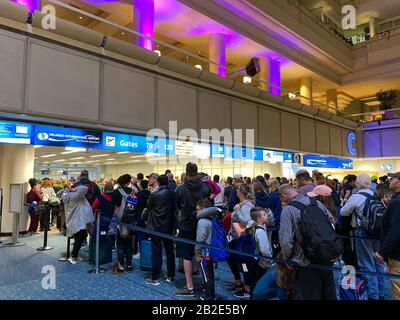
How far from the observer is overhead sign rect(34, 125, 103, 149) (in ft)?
19.5

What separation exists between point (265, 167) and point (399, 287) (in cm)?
874

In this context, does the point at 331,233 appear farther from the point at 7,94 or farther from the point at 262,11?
the point at 262,11

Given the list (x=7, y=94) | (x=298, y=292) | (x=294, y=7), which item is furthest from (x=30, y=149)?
(x=294, y=7)

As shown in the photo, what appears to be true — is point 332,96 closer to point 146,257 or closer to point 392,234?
point 146,257

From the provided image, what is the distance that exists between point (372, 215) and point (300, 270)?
1.90 meters

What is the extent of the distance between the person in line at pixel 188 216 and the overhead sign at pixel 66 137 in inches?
118

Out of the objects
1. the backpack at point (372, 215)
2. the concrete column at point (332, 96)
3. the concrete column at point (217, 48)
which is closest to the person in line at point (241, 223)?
the backpack at point (372, 215)

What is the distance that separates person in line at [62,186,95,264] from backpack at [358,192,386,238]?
4472mm

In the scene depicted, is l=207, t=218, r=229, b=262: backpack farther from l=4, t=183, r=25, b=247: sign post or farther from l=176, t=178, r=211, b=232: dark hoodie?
l=4, t=183, r=25, b=247: sign post

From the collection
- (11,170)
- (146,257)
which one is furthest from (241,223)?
(11,170)

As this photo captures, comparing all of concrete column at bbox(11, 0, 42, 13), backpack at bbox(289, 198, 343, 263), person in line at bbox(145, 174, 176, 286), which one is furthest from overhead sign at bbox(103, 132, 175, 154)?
backpack at bbox(289, 198, 343, 263)

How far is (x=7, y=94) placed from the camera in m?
5.36

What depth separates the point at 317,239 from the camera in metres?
2.49

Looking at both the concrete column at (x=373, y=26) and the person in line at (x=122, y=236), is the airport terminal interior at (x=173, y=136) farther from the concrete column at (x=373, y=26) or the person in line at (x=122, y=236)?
the concrete column at (x=373, y=26)
